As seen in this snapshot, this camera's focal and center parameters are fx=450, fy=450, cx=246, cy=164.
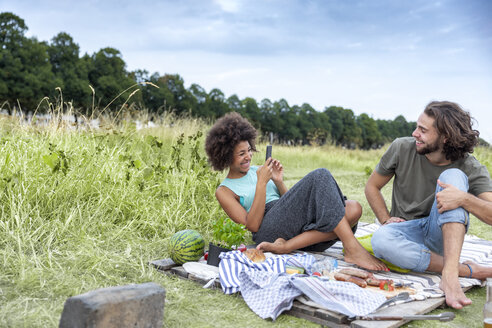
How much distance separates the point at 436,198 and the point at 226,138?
1.45 metres

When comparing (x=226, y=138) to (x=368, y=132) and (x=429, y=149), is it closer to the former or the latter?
(x=429, y=149)

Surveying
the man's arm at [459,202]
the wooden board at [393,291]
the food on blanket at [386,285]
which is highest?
the man's arm at [459,202]

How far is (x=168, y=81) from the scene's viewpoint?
35.0 meters

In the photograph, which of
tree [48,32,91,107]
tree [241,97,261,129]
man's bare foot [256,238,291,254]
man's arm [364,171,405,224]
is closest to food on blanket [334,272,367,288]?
man's bare foot [256,238,291,254]

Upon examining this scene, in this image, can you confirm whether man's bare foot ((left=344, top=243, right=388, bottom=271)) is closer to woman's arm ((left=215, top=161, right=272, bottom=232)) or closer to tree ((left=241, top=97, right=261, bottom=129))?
woman's arm ((left=215, top=161, right=272, bottom=232))

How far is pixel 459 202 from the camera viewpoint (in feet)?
8.34

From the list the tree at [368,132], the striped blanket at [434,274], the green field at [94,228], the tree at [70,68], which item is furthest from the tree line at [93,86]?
the tree at [368,132]

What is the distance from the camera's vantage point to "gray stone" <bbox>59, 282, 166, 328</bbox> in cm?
165

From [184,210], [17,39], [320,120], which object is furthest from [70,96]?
[320,120]

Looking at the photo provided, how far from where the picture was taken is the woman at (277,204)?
2.94 metres

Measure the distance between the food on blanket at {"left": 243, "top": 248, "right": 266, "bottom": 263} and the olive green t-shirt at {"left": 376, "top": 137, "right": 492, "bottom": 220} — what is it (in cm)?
107

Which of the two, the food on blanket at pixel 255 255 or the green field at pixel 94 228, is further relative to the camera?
the food on blanket at pixel 255 255

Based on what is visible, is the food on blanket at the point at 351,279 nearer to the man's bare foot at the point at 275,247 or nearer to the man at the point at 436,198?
the man at the point at 436,198

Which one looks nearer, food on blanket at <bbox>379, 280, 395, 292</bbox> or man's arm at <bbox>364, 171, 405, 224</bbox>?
food on blanket at <bbox>379, 280, 395, 292</bbox>
